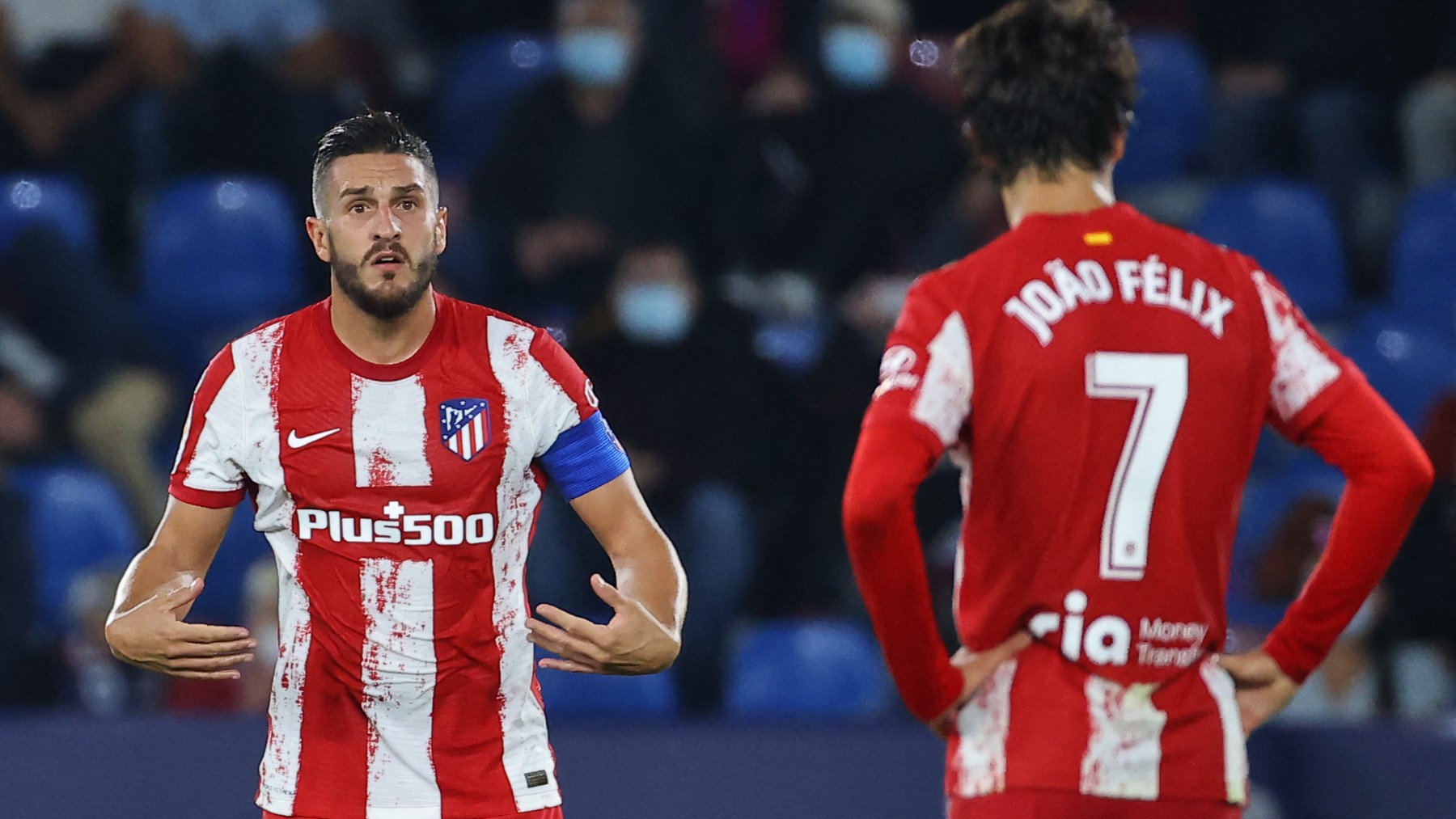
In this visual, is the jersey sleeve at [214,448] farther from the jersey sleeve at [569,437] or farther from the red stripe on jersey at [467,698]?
the jersey sleeve at [569,437]

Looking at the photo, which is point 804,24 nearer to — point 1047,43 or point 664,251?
point 664,251

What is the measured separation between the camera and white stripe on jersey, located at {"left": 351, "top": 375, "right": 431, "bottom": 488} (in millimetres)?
3268

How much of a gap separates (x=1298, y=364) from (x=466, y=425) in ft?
4.73

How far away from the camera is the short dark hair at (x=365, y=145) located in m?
3.28

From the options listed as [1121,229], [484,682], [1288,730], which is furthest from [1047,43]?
[1288,730]

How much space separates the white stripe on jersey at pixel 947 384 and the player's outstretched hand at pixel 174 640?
1162mm

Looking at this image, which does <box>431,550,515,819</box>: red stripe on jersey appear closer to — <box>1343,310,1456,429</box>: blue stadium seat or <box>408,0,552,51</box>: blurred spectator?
<box>1343,310,1456,429</box>: blue stadium seat

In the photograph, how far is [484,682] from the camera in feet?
10.8

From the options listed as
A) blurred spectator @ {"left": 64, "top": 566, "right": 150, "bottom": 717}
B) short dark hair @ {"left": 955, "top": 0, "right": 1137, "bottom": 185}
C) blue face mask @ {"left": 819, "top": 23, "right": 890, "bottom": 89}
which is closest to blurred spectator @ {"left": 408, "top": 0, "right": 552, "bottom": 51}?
blue face mask @ {"left": 819, "top": 23, "right": 890, "bottom": 89}

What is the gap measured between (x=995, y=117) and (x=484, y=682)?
135 centimetres

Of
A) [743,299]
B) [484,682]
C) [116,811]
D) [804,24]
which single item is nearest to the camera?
[484,682]

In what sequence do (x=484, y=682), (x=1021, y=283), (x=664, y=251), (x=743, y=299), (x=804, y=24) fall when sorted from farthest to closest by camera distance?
(x=804, y=24) → (x=743, y=299) → (x=664, y=251) → (x=484, y=682) → (x=1021, y=283)

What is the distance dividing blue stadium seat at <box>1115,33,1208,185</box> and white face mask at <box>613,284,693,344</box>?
8.13 feet

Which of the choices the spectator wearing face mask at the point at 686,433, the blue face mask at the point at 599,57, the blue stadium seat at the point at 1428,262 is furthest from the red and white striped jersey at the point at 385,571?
the blue stadium seat at the point at 1428,262
